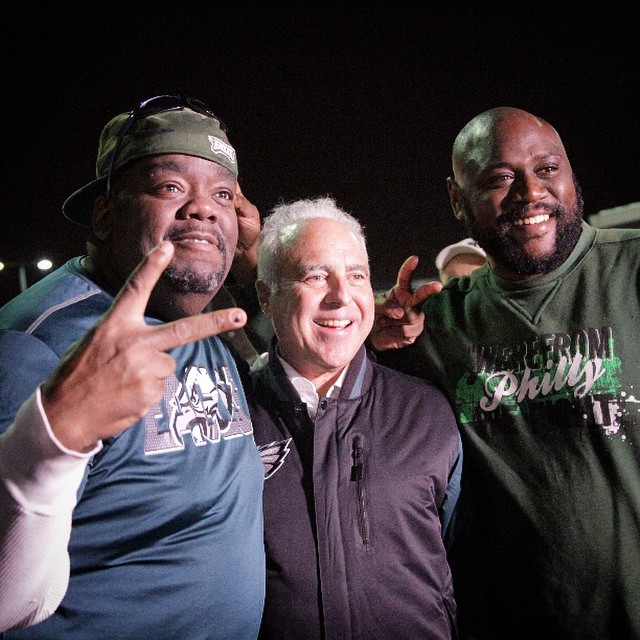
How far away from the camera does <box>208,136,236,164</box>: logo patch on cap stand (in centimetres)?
180

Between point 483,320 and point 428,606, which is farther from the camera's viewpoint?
point 483,320

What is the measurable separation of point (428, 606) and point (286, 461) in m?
0.62

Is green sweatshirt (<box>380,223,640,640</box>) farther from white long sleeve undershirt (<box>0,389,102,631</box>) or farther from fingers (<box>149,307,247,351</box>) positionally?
white long sleeve undershirt (<box>0,389,102,631</box>)

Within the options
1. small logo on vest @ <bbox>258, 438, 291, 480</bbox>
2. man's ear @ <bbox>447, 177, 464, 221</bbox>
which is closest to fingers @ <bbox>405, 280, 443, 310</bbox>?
man's ear @ <bbox>447, 177, 464, 221</bbox>

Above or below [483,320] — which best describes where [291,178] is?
above

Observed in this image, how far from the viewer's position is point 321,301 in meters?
1.93

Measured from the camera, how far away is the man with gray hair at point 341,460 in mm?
1632

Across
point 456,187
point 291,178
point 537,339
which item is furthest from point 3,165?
point 537,339

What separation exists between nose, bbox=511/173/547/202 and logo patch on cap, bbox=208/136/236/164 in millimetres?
1086

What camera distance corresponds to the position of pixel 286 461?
1783 millimetres

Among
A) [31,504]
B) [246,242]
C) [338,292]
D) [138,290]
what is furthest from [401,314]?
[31,504]

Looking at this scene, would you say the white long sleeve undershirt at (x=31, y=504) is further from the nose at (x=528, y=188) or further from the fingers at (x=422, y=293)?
the nose at (x=528, y=188)

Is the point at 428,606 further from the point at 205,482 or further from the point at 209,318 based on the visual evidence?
the point at 209,318

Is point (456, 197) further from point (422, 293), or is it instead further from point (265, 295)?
point (265, 295)
